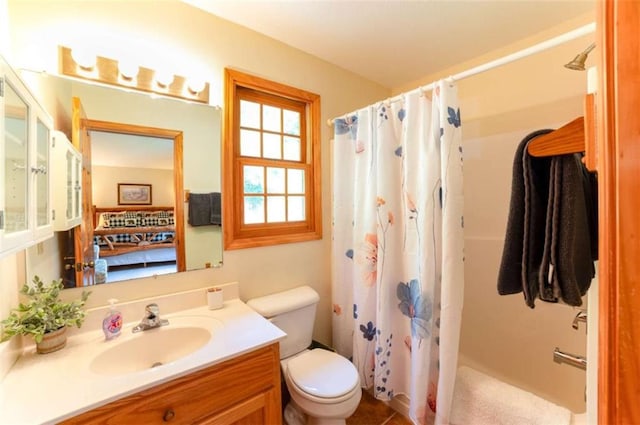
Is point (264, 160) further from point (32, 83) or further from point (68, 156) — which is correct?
point (32, 83)

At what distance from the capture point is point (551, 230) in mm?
694

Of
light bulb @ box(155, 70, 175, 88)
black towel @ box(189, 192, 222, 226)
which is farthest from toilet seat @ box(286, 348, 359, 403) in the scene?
light bulb @ box(155, 70, 175, 88)

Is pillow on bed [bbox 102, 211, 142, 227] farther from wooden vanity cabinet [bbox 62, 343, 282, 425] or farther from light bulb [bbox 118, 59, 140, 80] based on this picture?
wooden vanity cabinet [bbox 62, 343, 282, 425]

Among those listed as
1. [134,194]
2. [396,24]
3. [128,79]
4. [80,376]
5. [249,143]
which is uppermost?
[396,24]

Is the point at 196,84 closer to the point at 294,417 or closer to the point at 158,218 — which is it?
the point at 158,218

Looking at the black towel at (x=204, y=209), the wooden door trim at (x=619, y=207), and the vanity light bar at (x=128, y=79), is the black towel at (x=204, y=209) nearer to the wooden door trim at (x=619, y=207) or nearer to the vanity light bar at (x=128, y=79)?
the vanity light bar at (x=128, y=79)

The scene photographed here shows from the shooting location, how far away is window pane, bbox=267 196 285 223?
1.87m

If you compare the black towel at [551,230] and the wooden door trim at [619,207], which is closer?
the wooden door trim at [619,207]

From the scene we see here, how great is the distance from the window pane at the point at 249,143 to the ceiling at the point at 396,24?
0.63m

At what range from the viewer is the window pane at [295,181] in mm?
1961

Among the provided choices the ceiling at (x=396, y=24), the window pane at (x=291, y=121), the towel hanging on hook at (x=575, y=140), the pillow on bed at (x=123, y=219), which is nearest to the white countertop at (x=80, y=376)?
the pillow on bed at (x=123, y=219)

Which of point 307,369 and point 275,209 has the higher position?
point 275,209

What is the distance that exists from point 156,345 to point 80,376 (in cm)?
33

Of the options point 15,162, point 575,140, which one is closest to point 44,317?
point 15,162
